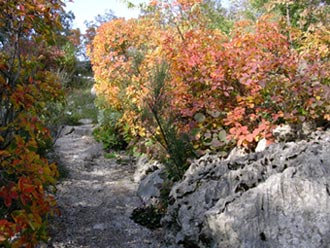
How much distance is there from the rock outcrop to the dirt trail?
1.76 feet

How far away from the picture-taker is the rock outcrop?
2320mm

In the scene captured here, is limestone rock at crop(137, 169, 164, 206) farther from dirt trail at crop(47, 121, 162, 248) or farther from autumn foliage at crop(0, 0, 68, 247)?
autumn foliage at crop(0, 0, 68, 247)

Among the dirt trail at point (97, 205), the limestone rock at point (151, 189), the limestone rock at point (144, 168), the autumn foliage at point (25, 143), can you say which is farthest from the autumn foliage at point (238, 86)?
the autumn foliage at point (25, 143)

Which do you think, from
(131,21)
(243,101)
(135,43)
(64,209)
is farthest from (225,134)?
(131,21)

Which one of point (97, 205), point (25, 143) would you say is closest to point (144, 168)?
point (97, 205)

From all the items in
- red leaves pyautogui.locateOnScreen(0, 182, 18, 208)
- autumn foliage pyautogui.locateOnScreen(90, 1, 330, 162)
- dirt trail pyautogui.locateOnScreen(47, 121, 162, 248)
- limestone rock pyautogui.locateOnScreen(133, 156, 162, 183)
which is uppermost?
autumn foliage pyautogui.locateOnScreen(90, 1, 330, 162)

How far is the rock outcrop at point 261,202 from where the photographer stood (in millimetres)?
2320

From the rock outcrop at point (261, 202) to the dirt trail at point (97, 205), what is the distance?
535mm

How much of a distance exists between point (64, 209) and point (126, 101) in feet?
7.17

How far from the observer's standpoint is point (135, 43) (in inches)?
306

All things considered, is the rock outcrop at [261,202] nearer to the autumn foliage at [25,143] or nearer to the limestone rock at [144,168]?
the autumn foliage at [25,143]

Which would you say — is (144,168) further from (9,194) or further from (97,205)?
(9,194)

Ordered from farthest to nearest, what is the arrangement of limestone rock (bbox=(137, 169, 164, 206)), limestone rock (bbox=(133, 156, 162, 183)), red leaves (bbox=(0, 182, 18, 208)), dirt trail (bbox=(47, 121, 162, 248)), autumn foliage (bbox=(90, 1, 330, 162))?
limestone rock (bbox=(133, 156, 162, 183)) < limestone rock (bbox=(137, 169, 164, 206)) < autumn foliage (bbox=(90, 1, 330, 162)) < dirt trail (bbox=(47, 121, 162, 248)) < red leaves (bbox=(0, 182, 18, 208))

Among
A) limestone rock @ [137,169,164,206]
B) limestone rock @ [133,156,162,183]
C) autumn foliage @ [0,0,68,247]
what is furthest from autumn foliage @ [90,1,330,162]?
autumn foliage @ [0,0,68,247]
